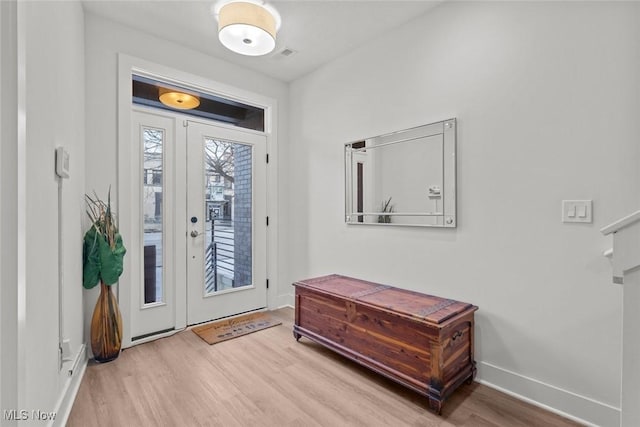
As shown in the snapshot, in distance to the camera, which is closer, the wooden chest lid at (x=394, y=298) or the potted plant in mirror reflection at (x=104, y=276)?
the wooden chest lid at (x=394, y=298)

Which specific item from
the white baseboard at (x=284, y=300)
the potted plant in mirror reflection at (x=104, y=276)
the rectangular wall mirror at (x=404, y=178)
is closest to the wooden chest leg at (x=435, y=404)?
the rectangular wall mirror at (x=404, y=178)

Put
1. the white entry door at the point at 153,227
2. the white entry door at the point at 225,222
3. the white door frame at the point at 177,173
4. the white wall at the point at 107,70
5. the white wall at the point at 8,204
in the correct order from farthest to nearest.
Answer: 1. the white entry door at the point at 225,222
2. the white entry door at the point at 153,227
3. the white door frame at the point at 177,173
4. the white wall at the point at 107,70
5. the white wall at the point at 8,204

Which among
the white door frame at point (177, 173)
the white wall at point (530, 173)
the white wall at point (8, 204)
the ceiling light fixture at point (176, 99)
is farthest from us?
the ceiling light fixture at point (176, 99)

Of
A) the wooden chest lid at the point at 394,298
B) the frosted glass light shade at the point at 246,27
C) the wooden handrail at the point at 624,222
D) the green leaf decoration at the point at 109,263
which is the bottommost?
the wooden chest lid at the point at 394,298

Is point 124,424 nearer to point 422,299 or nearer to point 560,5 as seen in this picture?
point 422,299

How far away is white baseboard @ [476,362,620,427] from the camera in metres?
1.65

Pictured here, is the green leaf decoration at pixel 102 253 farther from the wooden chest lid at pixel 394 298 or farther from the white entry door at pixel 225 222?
the wooden chest lid at pixel 394 298

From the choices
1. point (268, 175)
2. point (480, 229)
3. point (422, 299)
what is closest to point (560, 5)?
point (480, 229)

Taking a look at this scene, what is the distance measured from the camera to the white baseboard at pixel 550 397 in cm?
165

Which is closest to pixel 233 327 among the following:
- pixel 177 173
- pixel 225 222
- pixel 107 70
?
pixel 225 222

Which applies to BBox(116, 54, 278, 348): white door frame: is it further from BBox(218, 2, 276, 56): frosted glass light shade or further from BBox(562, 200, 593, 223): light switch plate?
BBox(562, 200, 593, 223): light switch plate

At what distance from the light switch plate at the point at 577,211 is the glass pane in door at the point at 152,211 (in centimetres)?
308

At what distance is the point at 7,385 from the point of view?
952mm

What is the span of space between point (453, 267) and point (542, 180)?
80 centimetres
